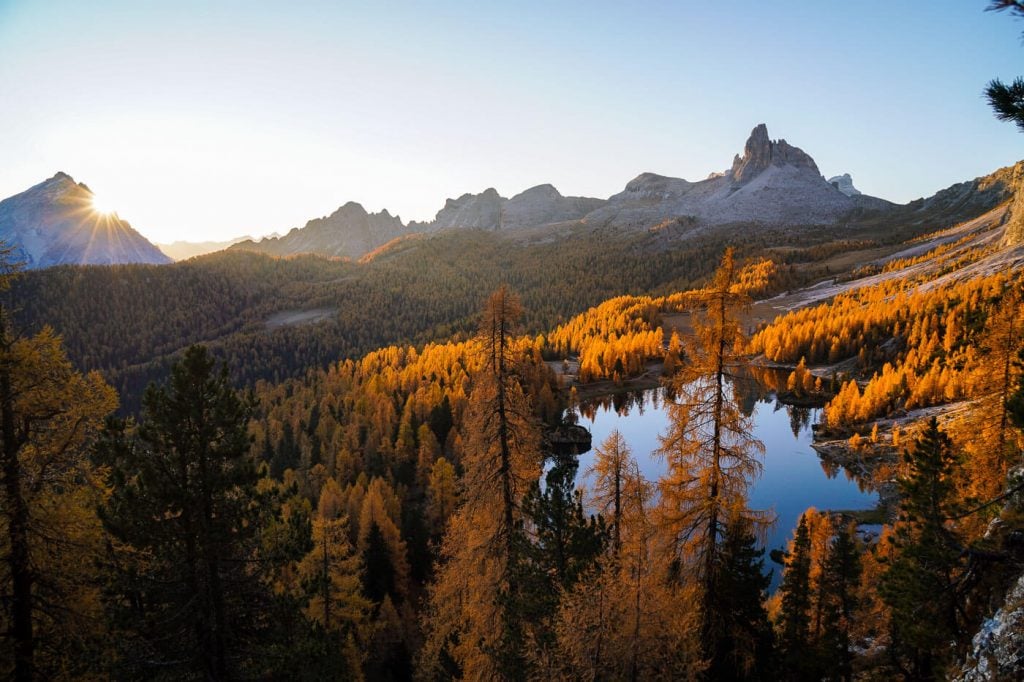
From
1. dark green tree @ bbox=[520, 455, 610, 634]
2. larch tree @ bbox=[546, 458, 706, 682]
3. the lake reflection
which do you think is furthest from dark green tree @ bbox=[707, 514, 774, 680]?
the lake reflection

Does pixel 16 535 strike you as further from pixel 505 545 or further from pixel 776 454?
pixel 776 454

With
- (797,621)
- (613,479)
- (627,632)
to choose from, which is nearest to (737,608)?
(627,632)

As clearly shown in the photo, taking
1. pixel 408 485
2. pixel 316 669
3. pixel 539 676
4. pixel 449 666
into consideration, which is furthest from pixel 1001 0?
pixel 408 485

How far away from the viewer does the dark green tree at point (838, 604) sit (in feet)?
68.2

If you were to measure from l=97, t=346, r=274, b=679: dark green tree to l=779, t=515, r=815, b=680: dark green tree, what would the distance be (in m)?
21.4

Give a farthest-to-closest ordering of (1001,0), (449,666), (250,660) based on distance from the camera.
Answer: (449,666) < (250,660) < (1001,0)

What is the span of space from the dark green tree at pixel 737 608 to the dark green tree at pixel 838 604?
668 cm

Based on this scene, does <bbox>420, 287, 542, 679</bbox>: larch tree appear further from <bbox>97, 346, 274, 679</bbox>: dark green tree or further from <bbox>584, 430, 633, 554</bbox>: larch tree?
<bbox>97, 346, 274, 679</bbox>: dark green tree

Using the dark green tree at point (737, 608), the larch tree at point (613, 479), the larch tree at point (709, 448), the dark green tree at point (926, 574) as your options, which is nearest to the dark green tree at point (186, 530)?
the larch tree at point (709, 448)

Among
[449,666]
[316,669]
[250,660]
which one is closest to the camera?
[250,660]

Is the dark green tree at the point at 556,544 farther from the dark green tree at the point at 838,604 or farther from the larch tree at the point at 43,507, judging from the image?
the larch tree at the point at 43,507

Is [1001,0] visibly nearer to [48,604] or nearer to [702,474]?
[702,474]

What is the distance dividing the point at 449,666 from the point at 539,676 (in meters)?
14.5

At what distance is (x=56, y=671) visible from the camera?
1116cm
